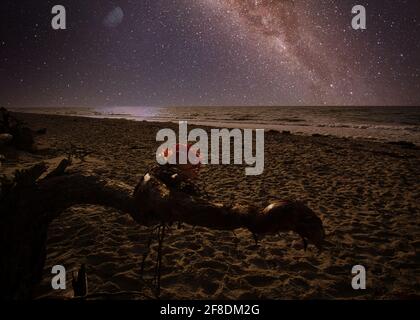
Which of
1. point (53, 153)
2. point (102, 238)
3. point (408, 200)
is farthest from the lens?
point (53, 153)

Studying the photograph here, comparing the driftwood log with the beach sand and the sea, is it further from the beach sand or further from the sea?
the sea

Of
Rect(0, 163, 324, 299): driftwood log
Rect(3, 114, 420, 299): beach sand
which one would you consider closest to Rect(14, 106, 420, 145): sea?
Rect(3, 114, 420, 299): beach sand

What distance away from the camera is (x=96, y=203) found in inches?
71.2

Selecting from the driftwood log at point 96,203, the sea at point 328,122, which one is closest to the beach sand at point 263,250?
the driftwood log at point 96,203

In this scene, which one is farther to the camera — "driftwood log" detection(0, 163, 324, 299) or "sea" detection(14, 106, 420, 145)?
"sea" detection(14, 106, 420, 145)

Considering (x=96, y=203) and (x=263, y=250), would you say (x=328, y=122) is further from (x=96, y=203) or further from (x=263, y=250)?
(x=96, y=203)

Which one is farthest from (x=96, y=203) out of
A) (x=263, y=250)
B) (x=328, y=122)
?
(x=328, y=122)

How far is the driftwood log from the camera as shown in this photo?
45.5 inches

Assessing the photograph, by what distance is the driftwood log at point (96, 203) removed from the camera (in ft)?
3.79

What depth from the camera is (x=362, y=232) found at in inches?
201

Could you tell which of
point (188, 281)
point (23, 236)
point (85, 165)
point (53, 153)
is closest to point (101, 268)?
point (188, 281)

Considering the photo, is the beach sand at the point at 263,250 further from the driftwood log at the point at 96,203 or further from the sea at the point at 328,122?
the sea at the point at 328,122
